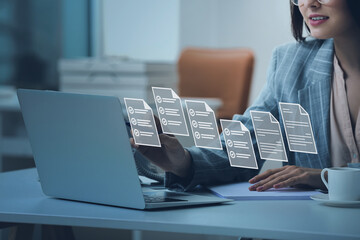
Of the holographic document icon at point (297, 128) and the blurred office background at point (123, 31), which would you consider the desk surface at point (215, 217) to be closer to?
the holographic document icon at point (297, 128)

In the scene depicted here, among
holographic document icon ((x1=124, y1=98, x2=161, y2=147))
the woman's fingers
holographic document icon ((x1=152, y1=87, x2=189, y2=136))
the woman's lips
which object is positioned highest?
the woman's lips

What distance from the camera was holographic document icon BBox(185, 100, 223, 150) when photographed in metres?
1.28

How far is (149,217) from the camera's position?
0.88m

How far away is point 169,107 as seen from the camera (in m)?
1.20

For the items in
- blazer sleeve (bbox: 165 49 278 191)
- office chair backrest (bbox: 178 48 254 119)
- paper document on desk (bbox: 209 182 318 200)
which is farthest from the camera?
office chair backrest (bbox: 178 48 254 119)

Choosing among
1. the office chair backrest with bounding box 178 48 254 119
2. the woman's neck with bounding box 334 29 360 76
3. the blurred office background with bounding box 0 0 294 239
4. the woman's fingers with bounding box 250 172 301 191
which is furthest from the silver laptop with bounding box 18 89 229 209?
the blurred office background with bounding box 0 0 294 239

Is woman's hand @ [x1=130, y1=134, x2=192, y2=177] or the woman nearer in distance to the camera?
woman's hand @ [x1=130, y1=134, x2=192, y2=177]

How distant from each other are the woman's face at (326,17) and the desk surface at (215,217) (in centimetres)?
44

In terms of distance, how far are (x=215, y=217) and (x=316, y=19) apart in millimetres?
614

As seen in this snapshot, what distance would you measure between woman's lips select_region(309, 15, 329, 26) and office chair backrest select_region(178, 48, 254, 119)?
192 cm

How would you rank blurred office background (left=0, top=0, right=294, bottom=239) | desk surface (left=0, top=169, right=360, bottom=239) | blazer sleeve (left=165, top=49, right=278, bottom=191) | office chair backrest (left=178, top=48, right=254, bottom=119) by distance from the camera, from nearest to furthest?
desk surface (left=0, top=169, right=360, bottom=239) → blazer sleeve (left=165, top=49, right=278, bottom=191) → office chair backrest (left=178, top=48, right=254, bottom=119) → blurred office background (left=0, top=0, right=294, bottom=239)

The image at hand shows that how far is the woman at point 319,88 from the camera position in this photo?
4.14 feet

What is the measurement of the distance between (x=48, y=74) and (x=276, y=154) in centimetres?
301

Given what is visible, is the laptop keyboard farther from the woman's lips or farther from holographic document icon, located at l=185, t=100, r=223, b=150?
the woman's lips
